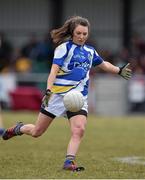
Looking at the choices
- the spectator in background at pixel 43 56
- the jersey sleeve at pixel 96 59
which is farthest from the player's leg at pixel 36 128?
the spectator in background at pixel 43 56

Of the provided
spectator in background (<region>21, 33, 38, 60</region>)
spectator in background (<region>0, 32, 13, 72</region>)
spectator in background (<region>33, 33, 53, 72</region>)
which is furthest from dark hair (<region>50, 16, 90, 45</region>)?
spectator in background (<region>21, 33, 38, 60</region>)

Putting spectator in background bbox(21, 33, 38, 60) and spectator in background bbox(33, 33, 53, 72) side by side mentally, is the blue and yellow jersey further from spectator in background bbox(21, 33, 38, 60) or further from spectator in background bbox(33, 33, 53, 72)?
spectator in background bbox(21, 33, 38, 60)

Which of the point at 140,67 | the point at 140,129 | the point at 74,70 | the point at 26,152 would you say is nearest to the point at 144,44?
the point at 140,67

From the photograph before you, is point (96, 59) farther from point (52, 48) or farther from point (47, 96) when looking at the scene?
point (52, 48)

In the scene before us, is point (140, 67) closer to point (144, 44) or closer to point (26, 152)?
point (144, 44)

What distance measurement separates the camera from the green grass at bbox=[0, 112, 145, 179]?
9.19 m

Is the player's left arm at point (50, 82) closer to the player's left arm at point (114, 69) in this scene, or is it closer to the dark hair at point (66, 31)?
the dark hair at point (66, 31)

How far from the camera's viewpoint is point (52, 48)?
1008 inches

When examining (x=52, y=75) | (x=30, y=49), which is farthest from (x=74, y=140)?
(x=30, y=49)

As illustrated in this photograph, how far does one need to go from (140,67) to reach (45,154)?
1209 centimetres

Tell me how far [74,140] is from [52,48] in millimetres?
16252

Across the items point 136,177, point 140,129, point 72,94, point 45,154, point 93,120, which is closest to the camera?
point 136,177

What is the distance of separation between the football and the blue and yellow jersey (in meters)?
0.22

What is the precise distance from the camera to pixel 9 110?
23.0m
